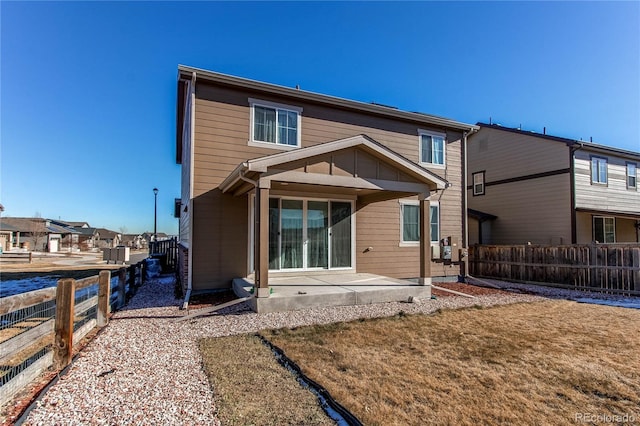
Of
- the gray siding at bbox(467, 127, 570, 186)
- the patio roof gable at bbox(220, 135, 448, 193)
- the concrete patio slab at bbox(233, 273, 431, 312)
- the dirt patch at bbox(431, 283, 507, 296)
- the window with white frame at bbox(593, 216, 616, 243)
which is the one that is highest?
the gray siding at bbox(467, 127, 570, 186)

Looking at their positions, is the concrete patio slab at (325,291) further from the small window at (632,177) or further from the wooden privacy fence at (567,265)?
the small window at (632,177)

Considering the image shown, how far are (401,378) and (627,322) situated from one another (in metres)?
5.59

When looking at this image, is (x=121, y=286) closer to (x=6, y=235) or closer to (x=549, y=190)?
(x=549, y=190)

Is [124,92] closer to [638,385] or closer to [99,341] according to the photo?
[99,341]

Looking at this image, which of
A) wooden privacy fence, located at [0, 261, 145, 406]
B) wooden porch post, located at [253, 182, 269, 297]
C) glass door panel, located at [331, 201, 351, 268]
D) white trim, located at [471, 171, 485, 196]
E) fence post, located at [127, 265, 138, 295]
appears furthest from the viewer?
white trim, located at [471, 171, 485, 196]

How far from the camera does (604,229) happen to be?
14.7m

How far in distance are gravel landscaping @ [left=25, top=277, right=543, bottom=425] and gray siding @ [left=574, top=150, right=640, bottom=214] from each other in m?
10.4

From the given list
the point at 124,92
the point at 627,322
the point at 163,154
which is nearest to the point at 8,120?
the point at 124,92

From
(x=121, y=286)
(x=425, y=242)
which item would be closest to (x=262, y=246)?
(x=121, y=286)

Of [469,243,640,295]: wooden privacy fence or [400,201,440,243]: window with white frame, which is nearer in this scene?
[469,243,640,295]: wooden privacy fence

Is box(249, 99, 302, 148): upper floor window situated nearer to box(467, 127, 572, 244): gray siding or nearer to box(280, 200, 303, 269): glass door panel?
box(280, 200, 303, 269): glass door panel

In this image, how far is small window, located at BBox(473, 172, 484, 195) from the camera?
16961 mm

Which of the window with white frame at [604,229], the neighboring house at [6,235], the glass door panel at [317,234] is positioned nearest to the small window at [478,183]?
the window with white frame at [604,229]

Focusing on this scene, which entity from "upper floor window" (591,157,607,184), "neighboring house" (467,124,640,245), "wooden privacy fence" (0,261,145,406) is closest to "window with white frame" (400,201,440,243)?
"neighboring house" (467,124,640,245)
